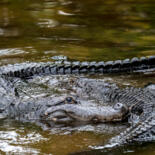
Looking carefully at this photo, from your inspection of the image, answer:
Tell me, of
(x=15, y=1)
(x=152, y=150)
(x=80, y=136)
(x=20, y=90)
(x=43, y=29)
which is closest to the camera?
(x=152, y=150)

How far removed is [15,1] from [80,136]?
7797 millimetres

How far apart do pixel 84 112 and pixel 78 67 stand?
1905 mm

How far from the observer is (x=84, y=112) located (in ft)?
14.4

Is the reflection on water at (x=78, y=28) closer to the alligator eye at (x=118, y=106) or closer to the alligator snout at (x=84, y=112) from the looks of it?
the alligator snout at (x=84, y=112)

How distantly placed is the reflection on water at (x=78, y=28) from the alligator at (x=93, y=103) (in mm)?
573

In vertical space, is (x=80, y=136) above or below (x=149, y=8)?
below

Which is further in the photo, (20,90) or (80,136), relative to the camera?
(20,90)

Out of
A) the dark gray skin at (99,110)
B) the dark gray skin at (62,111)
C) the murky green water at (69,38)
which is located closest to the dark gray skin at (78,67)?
the murky green water at (69,38)

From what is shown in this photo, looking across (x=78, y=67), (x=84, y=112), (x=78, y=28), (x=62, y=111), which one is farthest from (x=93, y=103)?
(x=78, y=28)

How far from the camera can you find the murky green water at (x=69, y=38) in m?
4.07

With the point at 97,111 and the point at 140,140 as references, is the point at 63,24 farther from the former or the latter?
the point at 140,140

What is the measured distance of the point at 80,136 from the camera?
418 cm

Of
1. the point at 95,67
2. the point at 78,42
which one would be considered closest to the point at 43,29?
the point at 78,42

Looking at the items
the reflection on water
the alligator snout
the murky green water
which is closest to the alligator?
the alligator snout
